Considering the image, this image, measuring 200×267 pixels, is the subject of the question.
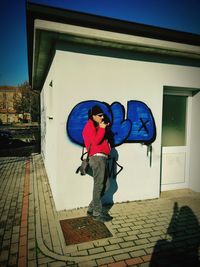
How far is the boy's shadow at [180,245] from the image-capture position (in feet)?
9.98

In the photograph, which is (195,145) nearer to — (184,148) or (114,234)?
(184,148)

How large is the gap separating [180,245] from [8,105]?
7630cm

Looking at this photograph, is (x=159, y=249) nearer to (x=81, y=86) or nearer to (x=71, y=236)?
(x=71, y=236)

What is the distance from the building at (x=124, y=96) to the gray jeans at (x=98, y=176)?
693 mm

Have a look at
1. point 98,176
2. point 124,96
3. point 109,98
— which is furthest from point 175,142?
point 98,176

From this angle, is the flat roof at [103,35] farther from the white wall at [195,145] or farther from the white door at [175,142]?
the white wall at [195,145]

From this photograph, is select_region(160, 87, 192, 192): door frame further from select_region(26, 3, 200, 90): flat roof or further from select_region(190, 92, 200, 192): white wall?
select_region(26, 3, 200, 90): flat roof

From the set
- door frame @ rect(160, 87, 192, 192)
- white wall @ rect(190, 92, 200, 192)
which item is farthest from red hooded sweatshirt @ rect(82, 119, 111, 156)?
white wall @ rect(190, 92, 200, 192)

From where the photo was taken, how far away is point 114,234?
12.3ft

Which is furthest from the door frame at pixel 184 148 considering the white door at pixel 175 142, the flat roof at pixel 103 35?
the flat roof at pixel 103 35

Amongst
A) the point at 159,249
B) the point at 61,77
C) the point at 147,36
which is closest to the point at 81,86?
the point at 61,77

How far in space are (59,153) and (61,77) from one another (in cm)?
153

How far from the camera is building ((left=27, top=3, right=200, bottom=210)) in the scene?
416 cm

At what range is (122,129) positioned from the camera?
16.4ft
